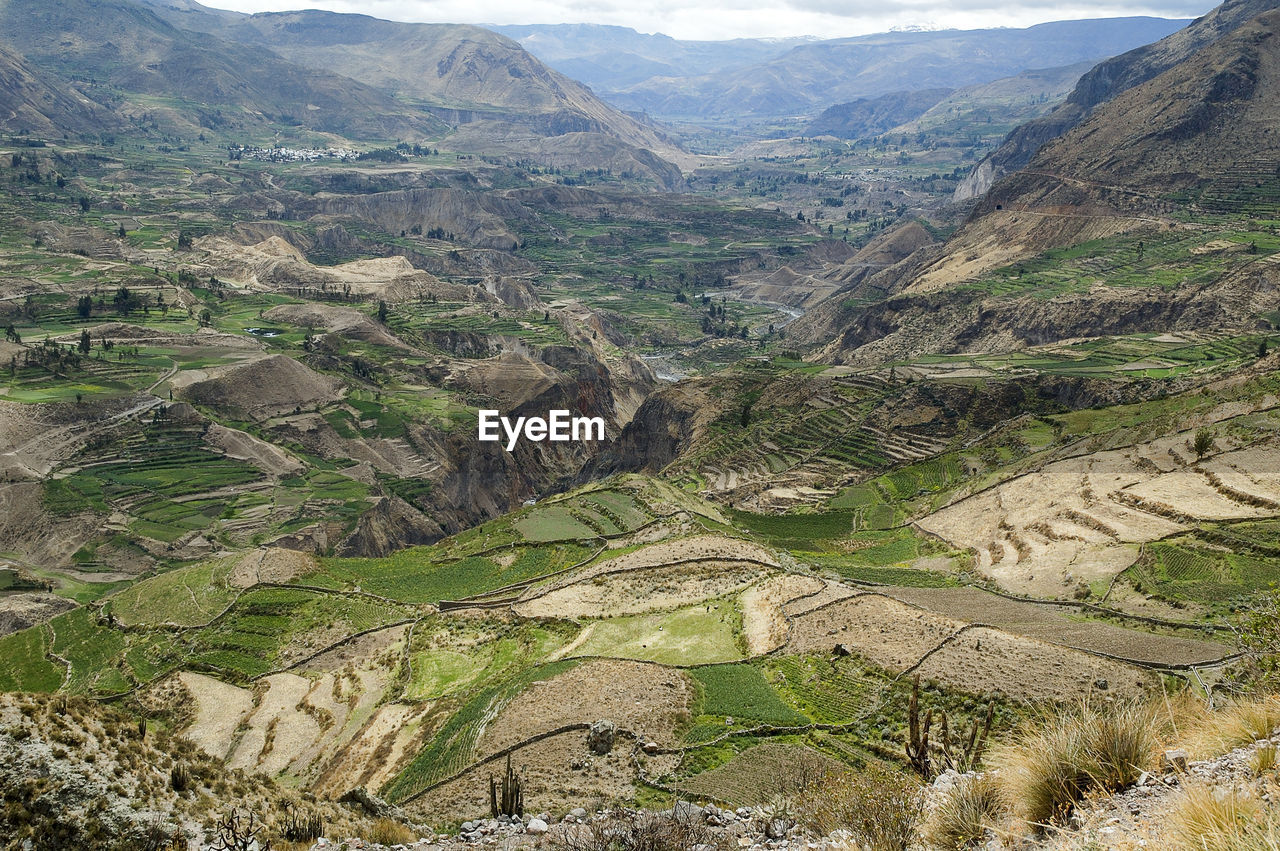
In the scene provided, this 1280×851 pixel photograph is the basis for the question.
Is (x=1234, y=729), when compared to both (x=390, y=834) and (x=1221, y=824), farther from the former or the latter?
(x=390, y=834)

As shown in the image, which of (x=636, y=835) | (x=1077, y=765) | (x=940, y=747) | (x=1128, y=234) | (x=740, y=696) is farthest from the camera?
(x=1128, y=234)

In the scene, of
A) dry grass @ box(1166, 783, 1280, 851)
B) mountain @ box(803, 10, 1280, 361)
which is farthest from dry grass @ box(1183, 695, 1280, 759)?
mountain @ box(803, 10, 1280, 361)

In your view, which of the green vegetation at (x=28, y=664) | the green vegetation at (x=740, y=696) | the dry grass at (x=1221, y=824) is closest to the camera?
the dry grass at (x=1221, y=824)

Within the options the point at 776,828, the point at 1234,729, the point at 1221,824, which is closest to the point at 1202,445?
the point at 776,828

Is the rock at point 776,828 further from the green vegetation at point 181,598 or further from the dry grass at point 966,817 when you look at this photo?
the green vegetation at point 181,598

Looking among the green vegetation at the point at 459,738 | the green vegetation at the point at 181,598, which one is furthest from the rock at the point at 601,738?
the green vegetation at the point at 181,598

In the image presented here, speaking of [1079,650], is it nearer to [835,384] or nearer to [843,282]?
[835,384]

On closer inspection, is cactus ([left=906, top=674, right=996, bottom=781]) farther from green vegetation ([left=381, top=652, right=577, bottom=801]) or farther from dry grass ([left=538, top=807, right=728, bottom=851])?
green vegetation ([left=381, top=652, right=577, bottom=801])
